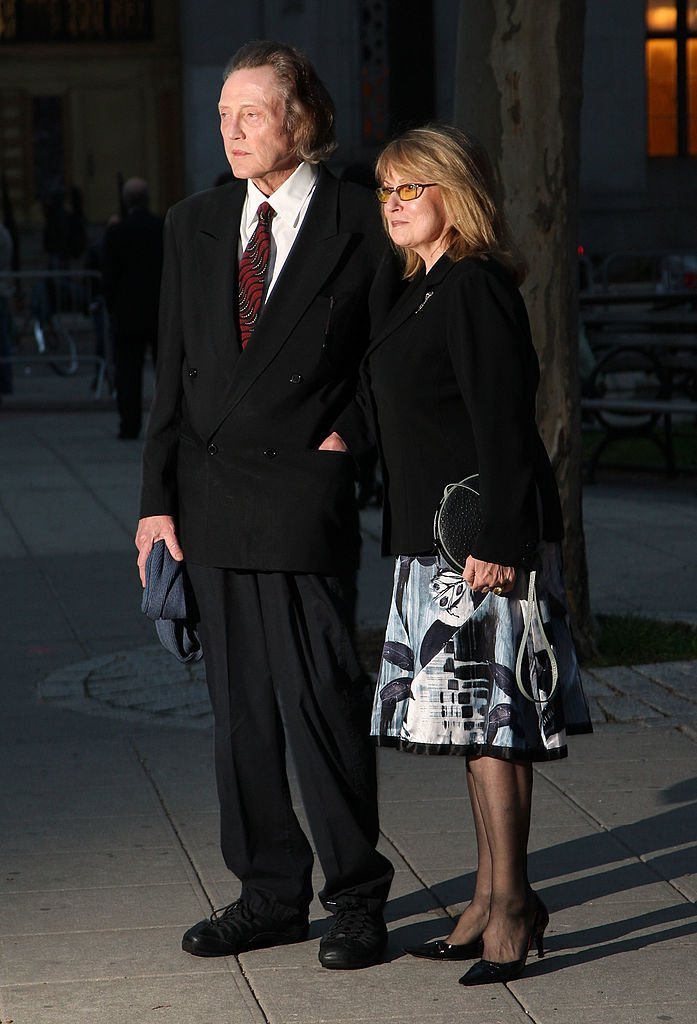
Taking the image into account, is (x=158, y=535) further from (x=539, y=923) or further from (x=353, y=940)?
(x=539, y=923)

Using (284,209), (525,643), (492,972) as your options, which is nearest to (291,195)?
(284,209)

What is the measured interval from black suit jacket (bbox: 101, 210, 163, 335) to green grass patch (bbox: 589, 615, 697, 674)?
7.15m

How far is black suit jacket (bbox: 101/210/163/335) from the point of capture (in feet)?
44.2

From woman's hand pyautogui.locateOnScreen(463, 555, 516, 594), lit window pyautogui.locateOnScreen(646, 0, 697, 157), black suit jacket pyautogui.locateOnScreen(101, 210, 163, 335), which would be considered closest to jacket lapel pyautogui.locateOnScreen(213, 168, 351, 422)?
woman's hand pyautogui.locateOnScreen(463, 555, 516, 594)

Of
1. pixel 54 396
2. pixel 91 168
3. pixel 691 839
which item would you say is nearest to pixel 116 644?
pixel 691 839

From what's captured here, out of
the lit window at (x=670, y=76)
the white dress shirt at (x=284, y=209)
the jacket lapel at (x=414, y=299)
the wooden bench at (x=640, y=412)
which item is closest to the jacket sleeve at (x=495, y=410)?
the jacket lapel at (x=414, y=299)

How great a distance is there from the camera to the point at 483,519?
11.6 feet

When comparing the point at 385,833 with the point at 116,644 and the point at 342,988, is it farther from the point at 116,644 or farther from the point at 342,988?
the point at 116,644

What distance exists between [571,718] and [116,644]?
11.9ft

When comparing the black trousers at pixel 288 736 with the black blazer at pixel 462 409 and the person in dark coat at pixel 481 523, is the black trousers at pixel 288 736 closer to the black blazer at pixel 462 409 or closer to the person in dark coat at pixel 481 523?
the person in dark coat at pixel 481 523

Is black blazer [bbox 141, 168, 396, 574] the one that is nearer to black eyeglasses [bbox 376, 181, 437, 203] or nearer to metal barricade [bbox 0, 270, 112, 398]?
black eyeglasses [bbox 376, 181, 437, 203]

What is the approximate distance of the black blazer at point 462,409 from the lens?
351 cm

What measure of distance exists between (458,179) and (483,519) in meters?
0.67

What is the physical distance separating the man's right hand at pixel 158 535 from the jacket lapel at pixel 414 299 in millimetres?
592
